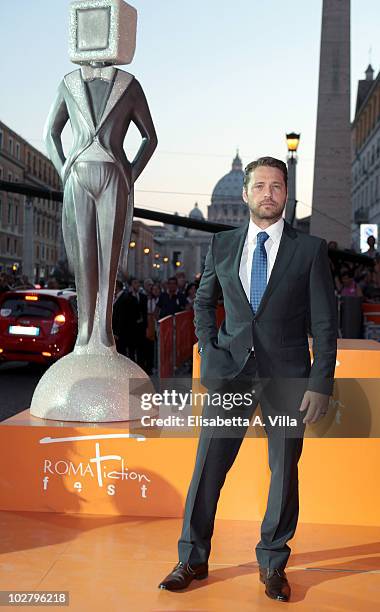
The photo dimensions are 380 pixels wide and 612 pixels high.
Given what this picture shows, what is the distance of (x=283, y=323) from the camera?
3697 millimetres

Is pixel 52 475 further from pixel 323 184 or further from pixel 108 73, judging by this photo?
pixel 323 184

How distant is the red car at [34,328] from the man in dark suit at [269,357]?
894cm

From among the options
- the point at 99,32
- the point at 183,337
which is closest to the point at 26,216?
the point at 183,337

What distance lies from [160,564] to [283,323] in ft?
4.46

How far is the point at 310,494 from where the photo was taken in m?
4.92

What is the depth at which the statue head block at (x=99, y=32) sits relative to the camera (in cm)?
598

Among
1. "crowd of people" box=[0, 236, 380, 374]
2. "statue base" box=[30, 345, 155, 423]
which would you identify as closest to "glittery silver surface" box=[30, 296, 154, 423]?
"statue base" box=[30, 345, 155, 423]

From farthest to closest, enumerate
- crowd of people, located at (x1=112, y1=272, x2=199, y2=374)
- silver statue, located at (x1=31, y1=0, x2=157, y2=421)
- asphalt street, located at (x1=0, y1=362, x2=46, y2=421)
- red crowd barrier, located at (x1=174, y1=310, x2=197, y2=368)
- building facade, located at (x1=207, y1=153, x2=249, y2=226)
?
building facade, located at (x1=207, y1=153, x2=249, y2=226) → red crowd barrier, located at (x1=174, y1=310, x2=197, y2=368) → crowd of people, located at (x1=112, y1=272, x2=199, y2=374) → asphalt street, located at (x1=0, y1=362, x2=46, y2=421) → silver statue, located at (x1=31, y1=0, x2=157, y2=421)

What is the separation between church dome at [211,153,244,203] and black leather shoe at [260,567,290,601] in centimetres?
16357

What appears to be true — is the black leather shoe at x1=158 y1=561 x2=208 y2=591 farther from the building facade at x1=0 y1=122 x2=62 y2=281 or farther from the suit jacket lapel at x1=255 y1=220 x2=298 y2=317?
the building facade at x1=0 y1=122 x2=62 y2=281

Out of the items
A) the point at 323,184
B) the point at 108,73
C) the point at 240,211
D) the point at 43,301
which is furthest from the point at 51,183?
the point at 108,73

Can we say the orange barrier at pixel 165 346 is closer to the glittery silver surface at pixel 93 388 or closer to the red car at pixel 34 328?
the red car at pixel 34 328

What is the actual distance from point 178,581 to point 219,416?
0.74 metres

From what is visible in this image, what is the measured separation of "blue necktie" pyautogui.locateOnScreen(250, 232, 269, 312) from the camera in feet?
12.3
